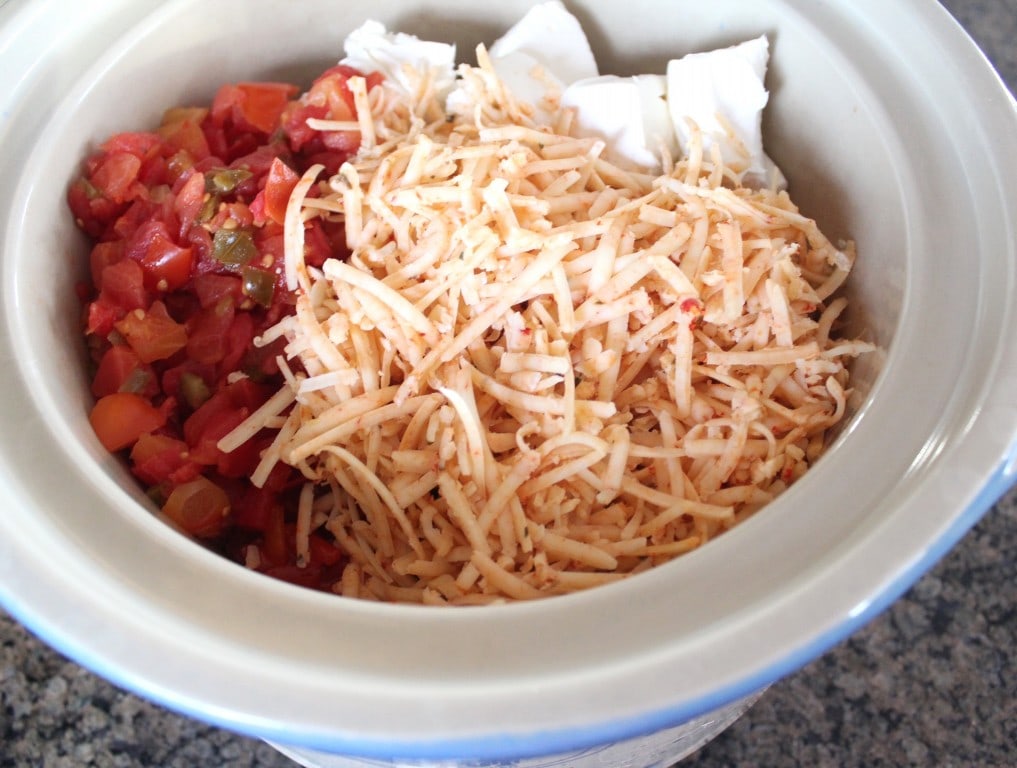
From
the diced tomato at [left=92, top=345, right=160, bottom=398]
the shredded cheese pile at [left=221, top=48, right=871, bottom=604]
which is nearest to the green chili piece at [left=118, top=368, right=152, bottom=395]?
the diced tomato at [left=92, top=345, right=160, bottom=398]

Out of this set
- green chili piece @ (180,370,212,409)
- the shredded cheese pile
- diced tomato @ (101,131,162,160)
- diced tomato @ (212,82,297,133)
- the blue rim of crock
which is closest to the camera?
the blue rim of crock

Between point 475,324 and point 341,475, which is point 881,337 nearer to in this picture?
point 475,324

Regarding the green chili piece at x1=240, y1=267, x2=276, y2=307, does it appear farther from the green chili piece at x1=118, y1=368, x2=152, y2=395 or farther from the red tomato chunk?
the green chili piece at x1=118, y1=368, x2=152, y2=395

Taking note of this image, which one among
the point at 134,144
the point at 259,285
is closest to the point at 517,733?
the point at 259,285

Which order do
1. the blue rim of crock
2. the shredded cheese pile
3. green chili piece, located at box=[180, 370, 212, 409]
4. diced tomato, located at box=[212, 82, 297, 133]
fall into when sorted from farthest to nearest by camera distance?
diced tomato, located at box=[212, 82, 297, 133]
green chili piece, located at box=[180, 370, 212, 409]
the shredded cheese pile
the blue rim of crock

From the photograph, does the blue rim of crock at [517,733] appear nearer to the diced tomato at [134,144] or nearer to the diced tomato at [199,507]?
the diced tomato at [199,507]

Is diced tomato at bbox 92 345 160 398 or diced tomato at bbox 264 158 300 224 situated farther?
diced tomato at bbox 264 158 300 224

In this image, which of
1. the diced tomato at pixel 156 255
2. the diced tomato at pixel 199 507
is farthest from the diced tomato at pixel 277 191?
the diced tomato at pixel 199 507

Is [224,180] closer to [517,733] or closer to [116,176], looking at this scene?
[116,176]

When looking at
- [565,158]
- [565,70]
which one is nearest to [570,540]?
[565,158]
